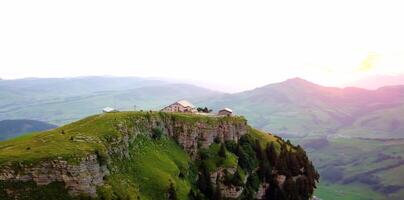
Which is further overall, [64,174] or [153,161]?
[153,161]

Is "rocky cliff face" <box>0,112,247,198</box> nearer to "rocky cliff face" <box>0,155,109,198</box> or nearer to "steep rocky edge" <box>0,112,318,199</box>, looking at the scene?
"rocky cliff face" <box>0,155,109,198</box>

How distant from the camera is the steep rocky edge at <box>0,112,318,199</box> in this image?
72000 millimetres

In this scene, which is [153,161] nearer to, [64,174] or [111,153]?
[111,153]

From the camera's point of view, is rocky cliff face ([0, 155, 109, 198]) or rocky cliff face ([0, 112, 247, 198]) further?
rocky cliff face ([0, 112, 247, 198])

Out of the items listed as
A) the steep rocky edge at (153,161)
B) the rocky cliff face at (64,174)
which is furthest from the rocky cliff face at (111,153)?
the steep rocky edge at (153,161)

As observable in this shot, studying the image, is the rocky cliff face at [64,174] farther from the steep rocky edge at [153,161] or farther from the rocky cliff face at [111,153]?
the steep rocky edge at [153,161]

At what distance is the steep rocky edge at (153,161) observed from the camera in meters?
72.0

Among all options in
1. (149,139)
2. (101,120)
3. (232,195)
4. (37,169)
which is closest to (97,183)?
(37,169)

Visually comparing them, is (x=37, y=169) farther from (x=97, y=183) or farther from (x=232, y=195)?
(x=232, y=195)

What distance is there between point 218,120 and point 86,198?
60.2m

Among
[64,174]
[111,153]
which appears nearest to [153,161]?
[111,153]

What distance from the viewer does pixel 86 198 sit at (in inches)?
2901

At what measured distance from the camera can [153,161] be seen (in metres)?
97.3

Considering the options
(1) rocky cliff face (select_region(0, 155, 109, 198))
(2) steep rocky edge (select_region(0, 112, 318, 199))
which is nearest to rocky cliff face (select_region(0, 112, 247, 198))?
(1) rocky cliff face (select_region(0, 155, 109, 198))
